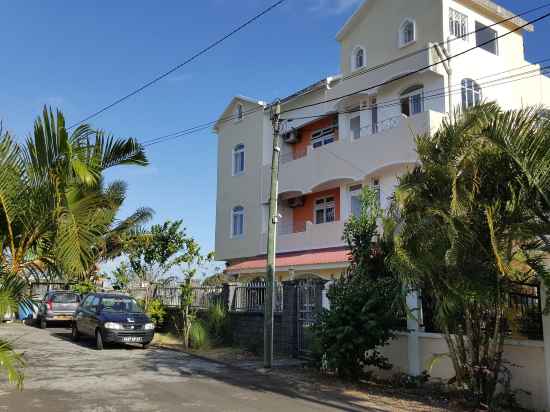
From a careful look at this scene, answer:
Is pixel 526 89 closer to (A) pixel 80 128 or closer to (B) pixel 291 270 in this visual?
(B) pixel 291 270

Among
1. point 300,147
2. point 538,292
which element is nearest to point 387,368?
point 538,292

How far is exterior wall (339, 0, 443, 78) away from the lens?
20.4 meters

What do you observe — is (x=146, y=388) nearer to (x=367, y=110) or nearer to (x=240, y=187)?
(x=367, y=110)

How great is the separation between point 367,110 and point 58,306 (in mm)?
15643

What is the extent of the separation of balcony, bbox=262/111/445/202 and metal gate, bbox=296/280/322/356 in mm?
6127

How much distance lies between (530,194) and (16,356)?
700 cm

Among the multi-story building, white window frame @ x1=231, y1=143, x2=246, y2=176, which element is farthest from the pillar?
white window frame @ x1=231, y1=143, x2=246, y2=176

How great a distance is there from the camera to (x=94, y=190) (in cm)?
689

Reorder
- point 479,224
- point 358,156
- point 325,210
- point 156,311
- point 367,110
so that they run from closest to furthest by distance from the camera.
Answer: point 479,224, point 156,311, point 358,156, point 367,110, point 325,210

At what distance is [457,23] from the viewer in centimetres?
2062

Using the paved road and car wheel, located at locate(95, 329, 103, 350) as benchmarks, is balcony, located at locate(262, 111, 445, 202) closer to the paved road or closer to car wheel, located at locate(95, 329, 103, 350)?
the paved road

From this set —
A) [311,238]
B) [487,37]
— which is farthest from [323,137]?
[487,37]

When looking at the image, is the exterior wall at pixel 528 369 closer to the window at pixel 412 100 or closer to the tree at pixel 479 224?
the tree at pixel 479 224

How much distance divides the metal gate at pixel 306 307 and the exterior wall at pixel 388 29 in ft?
34.7
